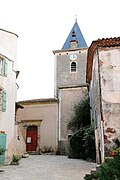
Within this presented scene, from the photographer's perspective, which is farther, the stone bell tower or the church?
the stone bell tower

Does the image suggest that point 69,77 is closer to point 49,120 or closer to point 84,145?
point 49,120

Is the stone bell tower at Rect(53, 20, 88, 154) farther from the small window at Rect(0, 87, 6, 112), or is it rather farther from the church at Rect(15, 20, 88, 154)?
the small window at Rect(0, 87, 6, 112)

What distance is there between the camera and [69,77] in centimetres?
2997

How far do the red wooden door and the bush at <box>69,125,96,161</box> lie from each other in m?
5.88

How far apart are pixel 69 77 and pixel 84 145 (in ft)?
42.7

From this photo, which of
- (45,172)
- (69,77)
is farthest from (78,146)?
(69,77)

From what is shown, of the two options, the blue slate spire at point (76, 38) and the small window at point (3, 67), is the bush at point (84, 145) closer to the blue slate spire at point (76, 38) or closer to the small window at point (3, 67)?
the small window at point (3, 67)

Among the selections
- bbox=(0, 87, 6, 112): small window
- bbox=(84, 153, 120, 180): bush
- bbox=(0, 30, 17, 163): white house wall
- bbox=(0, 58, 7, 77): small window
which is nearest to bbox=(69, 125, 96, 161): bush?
bbox=(0, 30, 17, 163): white house wall

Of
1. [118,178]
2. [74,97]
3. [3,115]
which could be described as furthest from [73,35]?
[118,178]

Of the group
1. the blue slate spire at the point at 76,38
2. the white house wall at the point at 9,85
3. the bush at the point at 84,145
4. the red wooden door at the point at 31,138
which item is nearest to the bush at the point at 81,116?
the bush at the point at 84,145

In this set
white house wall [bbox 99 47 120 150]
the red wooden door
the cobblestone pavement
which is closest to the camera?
white house wall [bbox 99 47 120 150]

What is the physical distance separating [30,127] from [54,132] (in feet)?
8.96

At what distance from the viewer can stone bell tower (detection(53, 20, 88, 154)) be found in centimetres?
2550

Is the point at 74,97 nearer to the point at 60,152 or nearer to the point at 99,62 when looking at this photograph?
the point at 60,152
